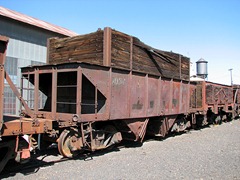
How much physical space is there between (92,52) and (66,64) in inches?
46.0

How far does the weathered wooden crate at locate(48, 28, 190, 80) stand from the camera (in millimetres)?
7426

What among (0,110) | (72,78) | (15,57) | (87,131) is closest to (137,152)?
(87,131)

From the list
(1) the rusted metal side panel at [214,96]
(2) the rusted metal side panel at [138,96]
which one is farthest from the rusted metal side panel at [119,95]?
(1) the rusted metal side panel at [214,96]

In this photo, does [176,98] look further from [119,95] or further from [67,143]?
[67,143]

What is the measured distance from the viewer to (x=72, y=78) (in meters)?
8.61

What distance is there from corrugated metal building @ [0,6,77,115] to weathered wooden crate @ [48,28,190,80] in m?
4.44

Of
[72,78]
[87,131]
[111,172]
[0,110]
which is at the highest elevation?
[72,78]

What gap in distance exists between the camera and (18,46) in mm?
12609

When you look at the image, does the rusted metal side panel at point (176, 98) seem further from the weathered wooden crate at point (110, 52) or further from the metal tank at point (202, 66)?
the metal tank at point (202, 66)

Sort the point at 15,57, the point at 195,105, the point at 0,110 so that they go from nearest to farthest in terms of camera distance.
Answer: the point at 0,110, the point at 15,57, the point at 195,105

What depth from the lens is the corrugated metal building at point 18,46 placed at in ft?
39.8

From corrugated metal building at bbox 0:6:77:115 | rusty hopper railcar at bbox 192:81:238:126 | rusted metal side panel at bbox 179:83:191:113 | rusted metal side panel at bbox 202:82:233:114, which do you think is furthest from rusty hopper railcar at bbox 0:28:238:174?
corrugated metal building at bbox 0:6:77:115

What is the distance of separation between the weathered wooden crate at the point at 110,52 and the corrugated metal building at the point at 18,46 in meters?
4.44

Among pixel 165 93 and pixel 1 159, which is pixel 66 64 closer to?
pixel 1 159
